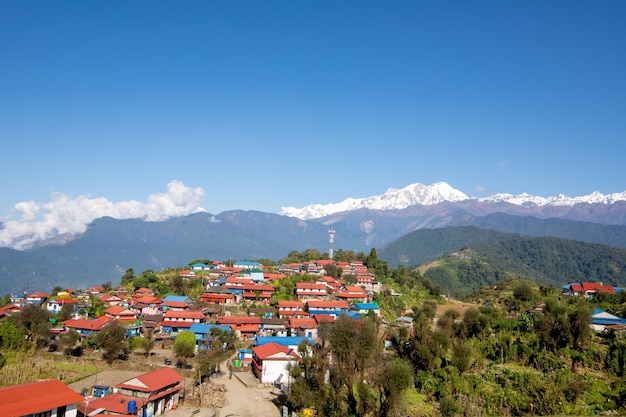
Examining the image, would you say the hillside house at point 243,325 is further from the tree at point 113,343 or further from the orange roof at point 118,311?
the orange roof at point 118,311

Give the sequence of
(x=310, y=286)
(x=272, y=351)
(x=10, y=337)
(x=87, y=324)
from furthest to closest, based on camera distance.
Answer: (x=310, y=286), (x=87, y=324), (x=10, y=337), (x=272, y=351)

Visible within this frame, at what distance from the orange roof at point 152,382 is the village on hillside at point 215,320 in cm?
5

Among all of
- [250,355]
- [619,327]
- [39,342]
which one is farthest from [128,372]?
[619,327]

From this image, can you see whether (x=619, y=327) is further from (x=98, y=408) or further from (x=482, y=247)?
(x=482, y=247)

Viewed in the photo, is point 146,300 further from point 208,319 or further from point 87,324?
point 87,324

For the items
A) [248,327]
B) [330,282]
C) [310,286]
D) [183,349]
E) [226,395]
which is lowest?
[226,395]

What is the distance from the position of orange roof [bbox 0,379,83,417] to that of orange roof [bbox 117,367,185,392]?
3154mm

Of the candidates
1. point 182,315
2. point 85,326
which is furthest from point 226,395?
point 85,326

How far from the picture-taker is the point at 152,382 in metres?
24.9

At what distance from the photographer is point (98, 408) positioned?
22500 mm

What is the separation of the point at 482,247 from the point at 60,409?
159 m

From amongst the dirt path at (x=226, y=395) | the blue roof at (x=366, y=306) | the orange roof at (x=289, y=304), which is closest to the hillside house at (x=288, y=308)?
the orange roof at (x=289, y=304)

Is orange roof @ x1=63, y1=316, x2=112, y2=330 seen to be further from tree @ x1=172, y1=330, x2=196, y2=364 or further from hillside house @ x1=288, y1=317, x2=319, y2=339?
hillside house @ x1=288, y1=317, x2=319, y2=339

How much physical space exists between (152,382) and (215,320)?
72.9 feet
